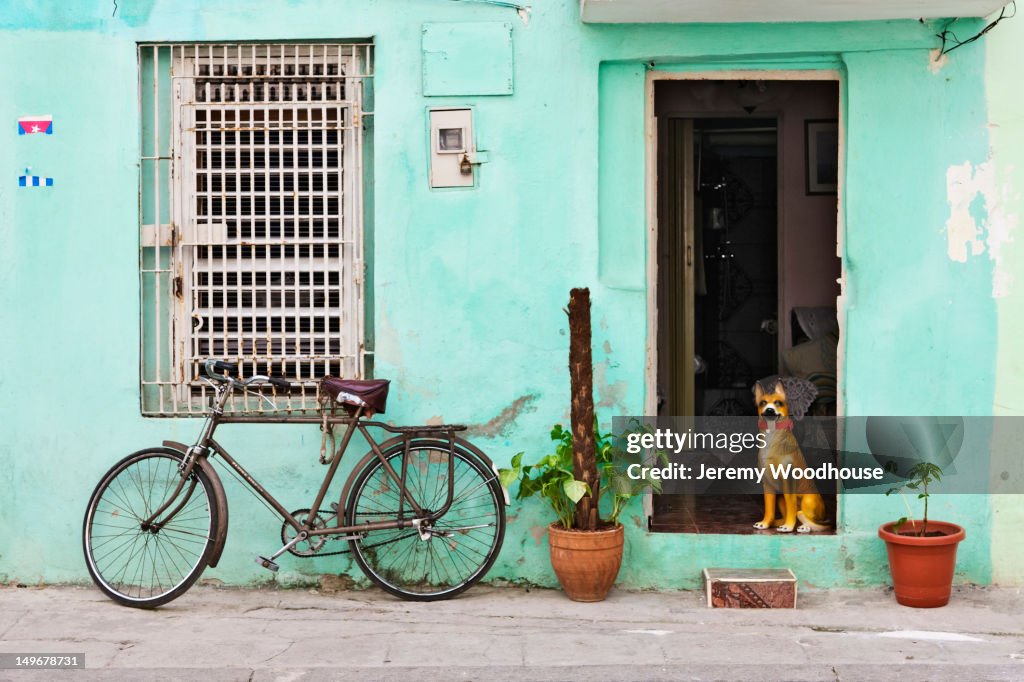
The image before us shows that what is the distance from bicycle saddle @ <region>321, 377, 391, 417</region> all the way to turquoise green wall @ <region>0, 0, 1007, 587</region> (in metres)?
0.37

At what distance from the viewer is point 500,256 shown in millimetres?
6293

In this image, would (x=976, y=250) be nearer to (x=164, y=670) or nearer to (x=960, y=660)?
(x=960, y=660)

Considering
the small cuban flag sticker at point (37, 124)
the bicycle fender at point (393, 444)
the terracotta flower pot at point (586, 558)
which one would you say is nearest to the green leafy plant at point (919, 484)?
the terracotta flower pot at point (586, 558)

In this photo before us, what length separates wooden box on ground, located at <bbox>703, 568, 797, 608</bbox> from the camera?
5953mm

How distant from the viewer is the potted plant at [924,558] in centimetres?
586

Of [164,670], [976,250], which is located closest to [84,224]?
[164,670]

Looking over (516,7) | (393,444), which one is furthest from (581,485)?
(516,7)

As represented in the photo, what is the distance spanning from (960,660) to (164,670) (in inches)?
142

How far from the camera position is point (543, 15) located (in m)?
6.21

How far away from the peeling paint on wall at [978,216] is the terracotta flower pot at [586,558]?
2.45 meters

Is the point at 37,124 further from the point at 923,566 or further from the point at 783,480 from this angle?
the point at 923,566

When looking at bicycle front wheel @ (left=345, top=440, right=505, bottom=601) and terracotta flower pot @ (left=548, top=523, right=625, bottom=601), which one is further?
bicycle front wheel @ (left=345, top=440, right=505, bottom=601)

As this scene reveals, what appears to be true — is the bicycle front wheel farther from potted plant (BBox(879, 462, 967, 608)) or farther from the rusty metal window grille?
potted plant (BBox(879, 462, 967, 608))

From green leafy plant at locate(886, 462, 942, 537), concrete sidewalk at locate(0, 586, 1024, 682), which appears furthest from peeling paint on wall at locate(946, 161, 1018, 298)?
concrete sidewalk at locate(0, 586, 1024, 682)
